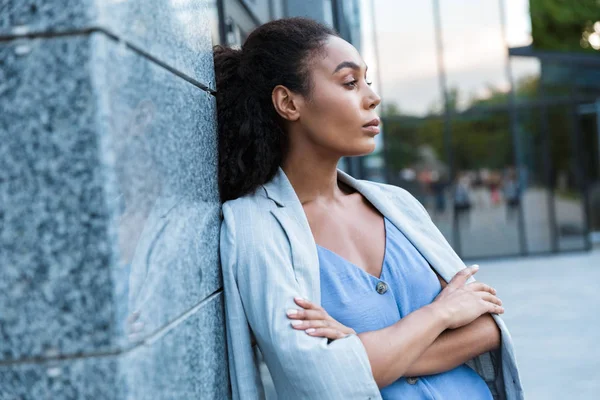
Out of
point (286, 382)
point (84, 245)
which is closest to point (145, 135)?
point (84, 245)

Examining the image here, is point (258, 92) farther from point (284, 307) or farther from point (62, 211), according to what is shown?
point (62, 211)

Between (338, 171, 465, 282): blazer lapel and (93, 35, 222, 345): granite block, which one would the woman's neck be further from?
(93, 35, 222, 345): granite block

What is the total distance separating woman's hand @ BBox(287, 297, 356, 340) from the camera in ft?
5.24

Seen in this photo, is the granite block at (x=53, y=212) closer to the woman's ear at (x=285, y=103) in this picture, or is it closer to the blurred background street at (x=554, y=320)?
the woman's ear at (x=285, y=103)

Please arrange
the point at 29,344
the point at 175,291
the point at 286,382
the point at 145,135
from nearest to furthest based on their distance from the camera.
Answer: the point at 29,344, the point at 145,135, the point at 175,291, the point at 286,382

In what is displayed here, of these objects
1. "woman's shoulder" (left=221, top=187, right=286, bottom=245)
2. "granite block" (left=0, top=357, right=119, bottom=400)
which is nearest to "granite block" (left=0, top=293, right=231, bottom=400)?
"granite block" (left=0, top=357, right=119, bottom=400)

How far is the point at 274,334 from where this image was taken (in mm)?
1598

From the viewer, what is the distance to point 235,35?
4.04 metres

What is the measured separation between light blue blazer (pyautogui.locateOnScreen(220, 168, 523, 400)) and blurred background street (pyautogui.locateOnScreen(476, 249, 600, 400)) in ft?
13.0

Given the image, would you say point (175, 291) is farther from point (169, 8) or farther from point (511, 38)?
point (511, 38)

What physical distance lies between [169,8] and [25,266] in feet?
2.20

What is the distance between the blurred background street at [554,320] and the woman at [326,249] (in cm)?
400

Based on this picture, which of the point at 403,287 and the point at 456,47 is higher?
the point at 456,47

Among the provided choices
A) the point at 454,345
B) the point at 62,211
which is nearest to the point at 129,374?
the point at 62,211
